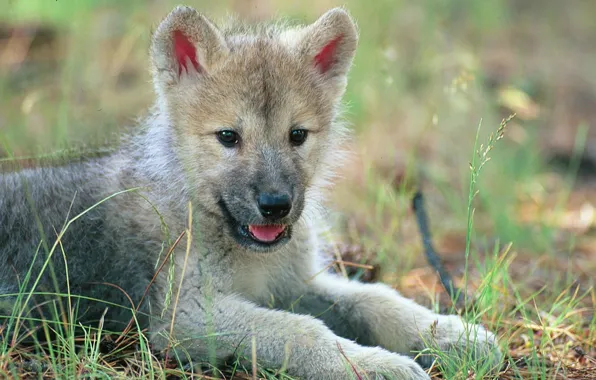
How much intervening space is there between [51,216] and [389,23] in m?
5.39

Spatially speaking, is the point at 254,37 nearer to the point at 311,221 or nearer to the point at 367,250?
the point at 311,221

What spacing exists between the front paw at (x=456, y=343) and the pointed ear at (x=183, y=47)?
168 cm

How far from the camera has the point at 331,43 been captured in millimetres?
4059

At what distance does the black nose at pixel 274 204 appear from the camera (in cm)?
340

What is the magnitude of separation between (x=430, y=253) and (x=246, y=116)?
5.01 ft

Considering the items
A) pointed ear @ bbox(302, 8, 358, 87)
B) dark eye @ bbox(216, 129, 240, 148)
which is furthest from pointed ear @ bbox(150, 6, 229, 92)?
pointed ear @ bbox(302, 8, 358, 87)

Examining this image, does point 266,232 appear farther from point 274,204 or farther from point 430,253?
point 430,253

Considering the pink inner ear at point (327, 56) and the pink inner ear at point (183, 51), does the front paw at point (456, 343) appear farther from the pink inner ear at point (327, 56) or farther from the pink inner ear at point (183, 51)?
the pink inner ear at point (183, 51)

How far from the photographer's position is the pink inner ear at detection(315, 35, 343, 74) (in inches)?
159

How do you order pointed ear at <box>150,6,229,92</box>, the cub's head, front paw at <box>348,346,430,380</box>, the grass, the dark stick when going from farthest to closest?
the dark stick, the grass, pointed ear at <box>150,6,229,92</box>, the cub's head, front paw at <box>348,346,430,380</box>

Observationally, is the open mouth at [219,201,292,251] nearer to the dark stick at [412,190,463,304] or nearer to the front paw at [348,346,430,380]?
the front paw at [348,346,430,380]

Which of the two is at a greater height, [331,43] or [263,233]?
[331,43]

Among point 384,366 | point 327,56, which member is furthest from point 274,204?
point 327,56

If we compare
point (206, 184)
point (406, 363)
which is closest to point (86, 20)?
point (206, 184)
